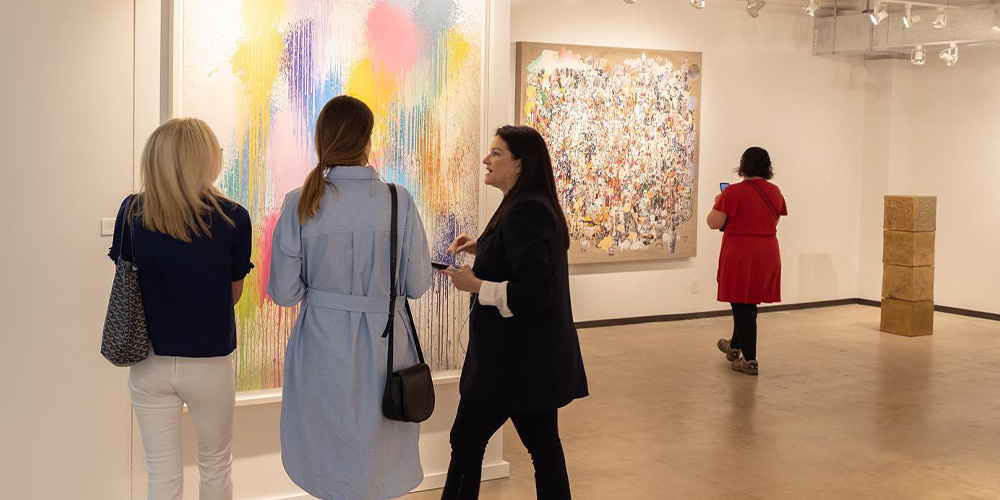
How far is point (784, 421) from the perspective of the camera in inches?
239

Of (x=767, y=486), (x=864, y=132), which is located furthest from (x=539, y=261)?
(x=864, y=132)

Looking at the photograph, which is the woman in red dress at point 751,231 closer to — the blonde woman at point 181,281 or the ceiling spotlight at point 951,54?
the ceiling spotlight at point 951,54

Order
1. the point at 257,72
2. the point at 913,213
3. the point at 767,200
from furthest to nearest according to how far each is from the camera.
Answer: the point at 913,213
the point at 767,200
the point at 257,72

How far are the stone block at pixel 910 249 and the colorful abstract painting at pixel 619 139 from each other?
1834 mm

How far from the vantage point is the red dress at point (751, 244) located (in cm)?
722

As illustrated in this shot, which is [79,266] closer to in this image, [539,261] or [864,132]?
[539,261]

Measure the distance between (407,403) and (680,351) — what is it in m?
5.57

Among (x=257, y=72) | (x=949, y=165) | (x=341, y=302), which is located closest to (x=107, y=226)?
Result: (x=257, y=72)

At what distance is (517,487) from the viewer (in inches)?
184

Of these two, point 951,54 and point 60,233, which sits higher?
point 951,54

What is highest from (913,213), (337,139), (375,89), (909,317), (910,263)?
(375,89)

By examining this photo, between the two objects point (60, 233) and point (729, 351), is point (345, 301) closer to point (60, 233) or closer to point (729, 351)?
point (60, 233)

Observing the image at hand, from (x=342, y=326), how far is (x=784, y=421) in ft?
12.4

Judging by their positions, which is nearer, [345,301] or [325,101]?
[345,301]
